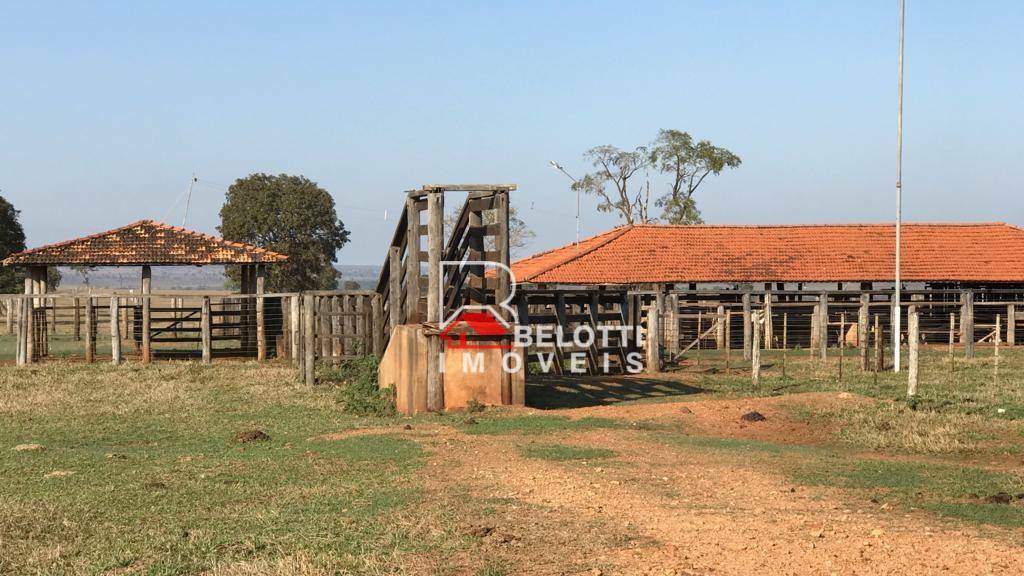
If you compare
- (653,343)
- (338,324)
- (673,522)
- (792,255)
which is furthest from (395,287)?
(792,255)

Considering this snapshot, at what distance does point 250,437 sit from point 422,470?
344 centimetres

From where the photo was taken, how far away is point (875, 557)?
7504mm

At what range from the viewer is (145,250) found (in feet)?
105

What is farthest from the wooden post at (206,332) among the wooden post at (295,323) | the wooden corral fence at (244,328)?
the wooden post at (295,323)

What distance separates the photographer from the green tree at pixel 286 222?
6944 centimetres

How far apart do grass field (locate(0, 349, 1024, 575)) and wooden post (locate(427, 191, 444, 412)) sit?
58 cm

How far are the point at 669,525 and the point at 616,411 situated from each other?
24.8 ft

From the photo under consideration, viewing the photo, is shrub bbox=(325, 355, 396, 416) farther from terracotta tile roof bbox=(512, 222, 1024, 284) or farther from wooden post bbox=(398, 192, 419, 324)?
terracotta tile roof bbox=(512, 222, 1024, 284)

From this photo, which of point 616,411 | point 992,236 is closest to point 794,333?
point 992,236

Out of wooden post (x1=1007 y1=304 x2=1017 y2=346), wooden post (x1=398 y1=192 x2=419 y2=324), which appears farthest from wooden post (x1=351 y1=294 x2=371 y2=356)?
wooden post (x1=1007 y1=304 x2=1017 y2=346)

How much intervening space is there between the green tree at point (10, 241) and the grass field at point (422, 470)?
49153mm

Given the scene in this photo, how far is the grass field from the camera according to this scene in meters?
A: 8.09

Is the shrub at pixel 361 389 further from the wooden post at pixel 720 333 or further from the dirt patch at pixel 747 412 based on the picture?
the wooden post at pixel 720 333

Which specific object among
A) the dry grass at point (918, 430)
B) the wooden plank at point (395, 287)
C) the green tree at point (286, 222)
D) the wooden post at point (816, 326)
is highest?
the green tree at point (286, 222)
